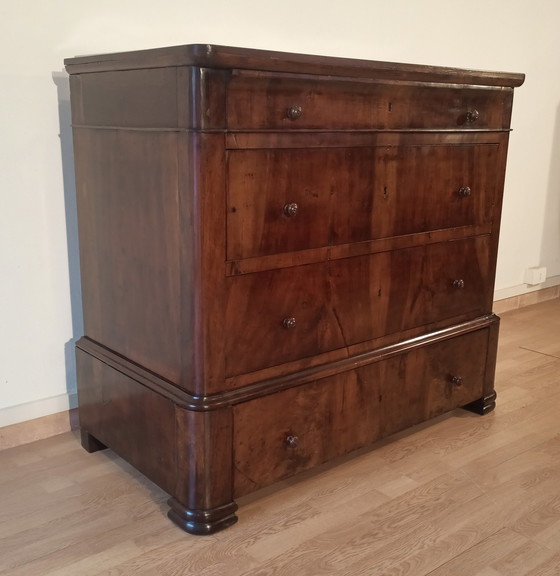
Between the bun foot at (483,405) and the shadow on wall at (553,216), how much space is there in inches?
64.3

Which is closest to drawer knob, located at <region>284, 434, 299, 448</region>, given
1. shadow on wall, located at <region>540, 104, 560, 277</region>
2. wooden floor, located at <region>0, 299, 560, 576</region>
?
wooden floor, located at <region>0, 299, 560, 576</region>

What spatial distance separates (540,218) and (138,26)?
2407 millimetres

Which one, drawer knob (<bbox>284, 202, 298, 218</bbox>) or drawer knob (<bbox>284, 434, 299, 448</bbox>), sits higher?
drawer knob (<bbox>284, 202, 298, 218</bbox>)

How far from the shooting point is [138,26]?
2.09 meters

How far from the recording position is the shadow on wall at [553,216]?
364 centimetres

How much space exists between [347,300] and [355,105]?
1.59 ft

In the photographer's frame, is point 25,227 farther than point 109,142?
Yes

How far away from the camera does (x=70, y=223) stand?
2072mm

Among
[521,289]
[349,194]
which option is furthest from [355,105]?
[521,289]

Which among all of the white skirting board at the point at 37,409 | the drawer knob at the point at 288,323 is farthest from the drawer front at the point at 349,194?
the white skirting board at the point at 37,409

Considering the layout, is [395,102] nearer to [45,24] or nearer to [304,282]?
[304,282]

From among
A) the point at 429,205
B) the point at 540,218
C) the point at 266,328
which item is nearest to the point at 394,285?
the point at 429,205

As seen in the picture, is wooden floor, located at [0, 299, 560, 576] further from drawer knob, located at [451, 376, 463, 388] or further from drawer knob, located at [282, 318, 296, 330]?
drawer knob, located at [282, 318, 296, 330]

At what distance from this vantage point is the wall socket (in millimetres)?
3646
